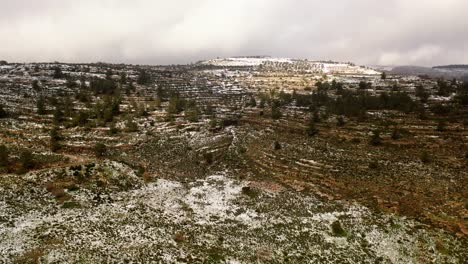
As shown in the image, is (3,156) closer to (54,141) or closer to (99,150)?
(54,141)

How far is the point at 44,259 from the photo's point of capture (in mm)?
36062

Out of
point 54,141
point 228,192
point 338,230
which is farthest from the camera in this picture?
point 54,141

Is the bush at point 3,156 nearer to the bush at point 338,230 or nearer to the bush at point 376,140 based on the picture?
the bush at point 338,230

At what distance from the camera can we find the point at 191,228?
46.8 metres

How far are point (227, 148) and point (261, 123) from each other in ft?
104

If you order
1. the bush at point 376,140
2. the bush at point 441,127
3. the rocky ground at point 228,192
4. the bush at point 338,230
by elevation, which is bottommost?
the bush at point 338,230

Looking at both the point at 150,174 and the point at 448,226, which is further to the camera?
the point at 150,174

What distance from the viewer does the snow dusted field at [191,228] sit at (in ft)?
130

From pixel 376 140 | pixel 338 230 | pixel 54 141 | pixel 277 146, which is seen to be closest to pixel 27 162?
pixel 54 141

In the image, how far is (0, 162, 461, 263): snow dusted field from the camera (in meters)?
39.7

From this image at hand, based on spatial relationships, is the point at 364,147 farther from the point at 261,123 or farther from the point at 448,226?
the point at 448,226

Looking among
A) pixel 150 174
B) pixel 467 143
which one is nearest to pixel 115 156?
pixel 150 174

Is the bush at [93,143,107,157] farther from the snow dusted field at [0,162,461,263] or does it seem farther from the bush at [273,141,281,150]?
the bush at [273,141,281,150]

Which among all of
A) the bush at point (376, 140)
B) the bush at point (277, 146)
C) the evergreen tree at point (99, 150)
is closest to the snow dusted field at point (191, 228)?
the evergreen tree at point (99, 150)
